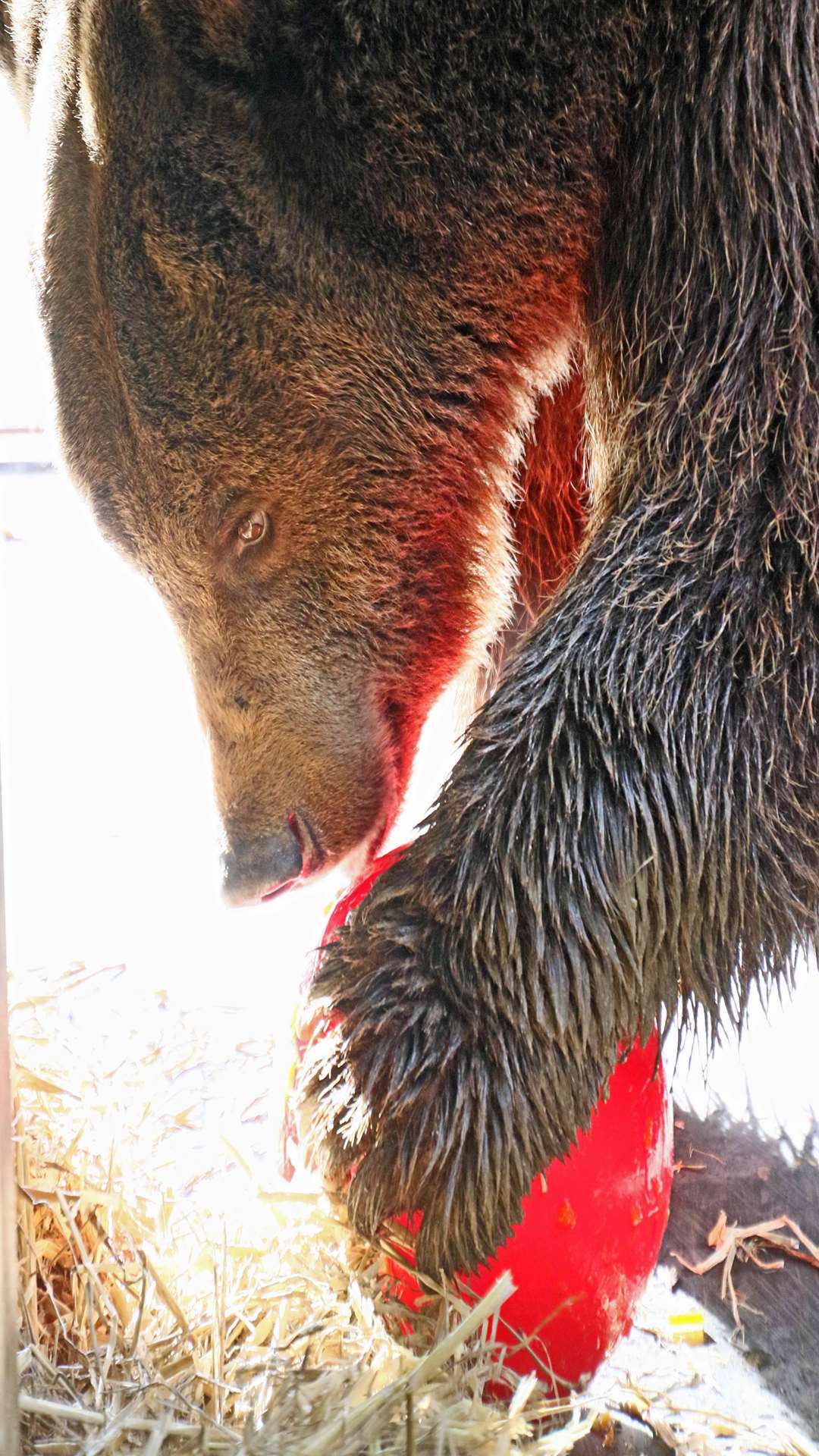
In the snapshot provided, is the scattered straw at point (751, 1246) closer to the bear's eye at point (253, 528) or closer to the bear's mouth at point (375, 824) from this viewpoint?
the bear's mouth at point (375, 824)

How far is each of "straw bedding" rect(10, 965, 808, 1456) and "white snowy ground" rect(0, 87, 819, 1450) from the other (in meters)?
0.29

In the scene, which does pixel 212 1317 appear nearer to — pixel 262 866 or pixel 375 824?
pixel 262 866

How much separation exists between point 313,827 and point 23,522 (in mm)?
4881

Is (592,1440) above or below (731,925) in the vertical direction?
below

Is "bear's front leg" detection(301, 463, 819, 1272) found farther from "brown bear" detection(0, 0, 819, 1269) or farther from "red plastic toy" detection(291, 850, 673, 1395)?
"red plastic toy" detection(291, 850, 673, 1395)

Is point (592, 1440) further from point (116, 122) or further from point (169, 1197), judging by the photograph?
point (116, 122)

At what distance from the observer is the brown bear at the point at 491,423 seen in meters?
1.65

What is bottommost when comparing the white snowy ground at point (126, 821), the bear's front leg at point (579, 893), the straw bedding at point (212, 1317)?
the white snowy ground at point (126, 821)

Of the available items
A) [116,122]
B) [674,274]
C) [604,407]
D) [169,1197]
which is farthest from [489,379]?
[169,1197]

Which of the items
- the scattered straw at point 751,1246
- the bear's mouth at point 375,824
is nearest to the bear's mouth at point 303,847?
the bear's mouth at point 375,824

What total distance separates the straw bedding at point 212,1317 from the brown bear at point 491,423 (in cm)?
18

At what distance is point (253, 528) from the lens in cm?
211

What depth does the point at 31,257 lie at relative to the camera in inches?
84.0

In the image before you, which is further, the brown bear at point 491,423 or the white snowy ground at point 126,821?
the white snowy ground at point 126,821
